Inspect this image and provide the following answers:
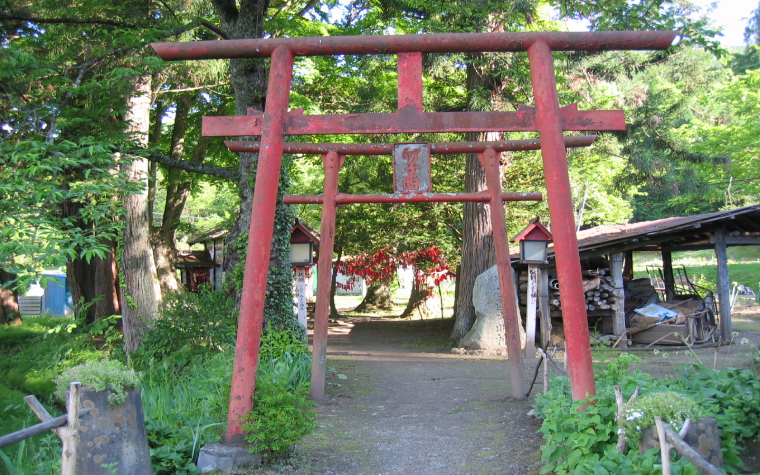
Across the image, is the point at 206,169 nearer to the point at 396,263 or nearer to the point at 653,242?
the point at 396,263

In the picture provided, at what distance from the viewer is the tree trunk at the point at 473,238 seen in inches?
529

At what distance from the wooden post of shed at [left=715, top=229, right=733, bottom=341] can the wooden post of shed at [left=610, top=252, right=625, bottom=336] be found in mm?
1924

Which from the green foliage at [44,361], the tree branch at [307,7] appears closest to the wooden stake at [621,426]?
the green foliage at [44,361]

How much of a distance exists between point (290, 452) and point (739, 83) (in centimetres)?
2343

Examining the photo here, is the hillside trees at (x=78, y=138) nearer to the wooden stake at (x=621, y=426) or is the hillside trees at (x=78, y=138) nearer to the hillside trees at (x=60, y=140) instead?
the hillside trees at (x=60, y=140)

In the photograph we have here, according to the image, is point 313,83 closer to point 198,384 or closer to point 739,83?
point 198,384

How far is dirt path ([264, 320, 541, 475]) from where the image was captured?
4.63 meters

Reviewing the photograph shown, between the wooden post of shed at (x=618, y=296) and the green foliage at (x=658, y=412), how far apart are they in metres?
10.4

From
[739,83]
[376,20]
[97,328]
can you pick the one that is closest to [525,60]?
[376,20]

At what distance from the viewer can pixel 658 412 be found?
3125 millimetres

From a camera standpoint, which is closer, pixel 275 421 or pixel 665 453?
pixel 665 453

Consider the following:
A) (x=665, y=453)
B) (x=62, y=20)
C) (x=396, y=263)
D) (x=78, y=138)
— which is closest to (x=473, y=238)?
(x=396, y=263)

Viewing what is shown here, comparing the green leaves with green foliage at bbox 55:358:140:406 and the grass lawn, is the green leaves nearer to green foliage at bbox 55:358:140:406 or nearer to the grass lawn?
green foliage at bbox 55:358:140:406

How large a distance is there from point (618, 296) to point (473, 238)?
3462 millimetres
